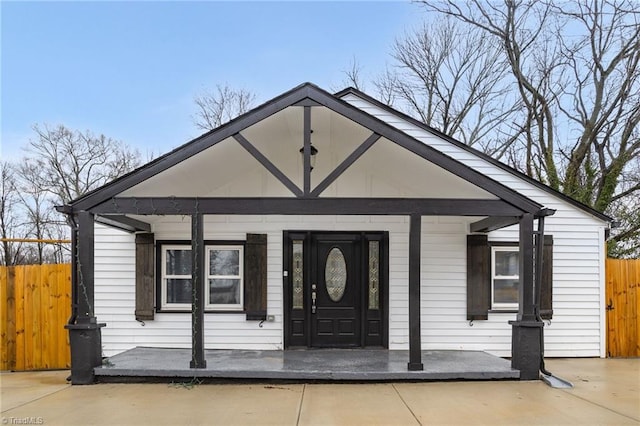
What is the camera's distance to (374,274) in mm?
7574

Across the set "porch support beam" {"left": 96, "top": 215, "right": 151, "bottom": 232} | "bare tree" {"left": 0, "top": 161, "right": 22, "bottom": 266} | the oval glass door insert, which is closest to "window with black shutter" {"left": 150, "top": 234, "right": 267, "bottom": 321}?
"porch support beam" {"left": 96, "top": 215, "right": 151, "bottom": 232}

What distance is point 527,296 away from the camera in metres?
5.94

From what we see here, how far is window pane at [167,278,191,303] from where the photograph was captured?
24.6 feet

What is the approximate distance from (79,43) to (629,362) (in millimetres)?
13892

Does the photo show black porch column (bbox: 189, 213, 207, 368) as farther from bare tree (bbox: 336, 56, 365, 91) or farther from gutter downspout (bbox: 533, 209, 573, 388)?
bare tree (bbox: 336, 56, 365, 91)

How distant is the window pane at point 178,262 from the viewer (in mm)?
7516

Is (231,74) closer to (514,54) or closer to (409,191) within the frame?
(514,54)

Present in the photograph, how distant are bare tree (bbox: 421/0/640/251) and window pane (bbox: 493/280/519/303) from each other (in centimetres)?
514

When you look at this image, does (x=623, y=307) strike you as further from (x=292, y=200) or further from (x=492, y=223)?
(x=292, y=200)

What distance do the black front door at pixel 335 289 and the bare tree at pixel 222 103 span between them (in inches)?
620

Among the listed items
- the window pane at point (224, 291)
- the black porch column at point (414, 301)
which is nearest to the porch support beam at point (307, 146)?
the black porch column at point (414, 301)

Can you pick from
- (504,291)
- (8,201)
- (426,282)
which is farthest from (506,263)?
(8,201)

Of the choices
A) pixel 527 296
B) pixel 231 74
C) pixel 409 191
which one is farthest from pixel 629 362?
pixel 231 74

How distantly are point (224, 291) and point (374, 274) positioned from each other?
2453 millimetres
